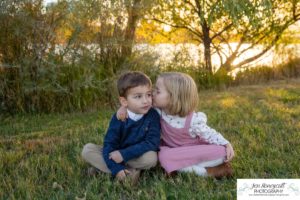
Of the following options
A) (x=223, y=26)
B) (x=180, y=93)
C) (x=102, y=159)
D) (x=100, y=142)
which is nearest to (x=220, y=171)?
(x=180, y=93)

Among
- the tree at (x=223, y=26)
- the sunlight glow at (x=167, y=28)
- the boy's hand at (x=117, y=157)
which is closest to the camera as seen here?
the boy's hand at (x=117, y=157)

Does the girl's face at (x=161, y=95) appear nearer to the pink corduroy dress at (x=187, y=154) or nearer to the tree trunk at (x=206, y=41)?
the pink corduroy dress at (x=187, y=154)

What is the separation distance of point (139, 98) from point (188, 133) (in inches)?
21.4

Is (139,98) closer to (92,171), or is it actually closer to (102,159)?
(102,159)

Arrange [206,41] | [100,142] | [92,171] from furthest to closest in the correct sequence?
[206,41], [100,142], [92,171]

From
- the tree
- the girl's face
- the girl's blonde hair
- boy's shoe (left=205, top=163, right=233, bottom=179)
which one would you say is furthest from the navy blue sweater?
the tree

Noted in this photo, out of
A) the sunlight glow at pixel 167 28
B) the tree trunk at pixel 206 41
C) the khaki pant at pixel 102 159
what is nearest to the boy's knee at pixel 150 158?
the khaki pant at pixel 102 159

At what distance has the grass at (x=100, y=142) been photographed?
334cm

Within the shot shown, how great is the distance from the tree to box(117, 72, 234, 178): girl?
7.62 metres

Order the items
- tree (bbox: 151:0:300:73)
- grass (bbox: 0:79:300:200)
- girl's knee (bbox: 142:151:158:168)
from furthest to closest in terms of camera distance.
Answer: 1. tree (bbox: 151:0:300:73)
2. girl's knee (bbox: 142:151:158:168)
3. grass (bbox: 0:79:300:200)

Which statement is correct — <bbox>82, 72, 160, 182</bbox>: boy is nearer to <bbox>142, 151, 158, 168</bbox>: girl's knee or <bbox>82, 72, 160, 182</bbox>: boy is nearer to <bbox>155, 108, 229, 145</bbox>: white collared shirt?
<bbox>142, 151, 158, 168</bbox>: girl's knee

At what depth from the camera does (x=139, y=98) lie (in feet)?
12.0

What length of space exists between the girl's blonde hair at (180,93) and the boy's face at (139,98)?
18 cm

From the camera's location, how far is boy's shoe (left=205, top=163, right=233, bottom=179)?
3.61 meters
